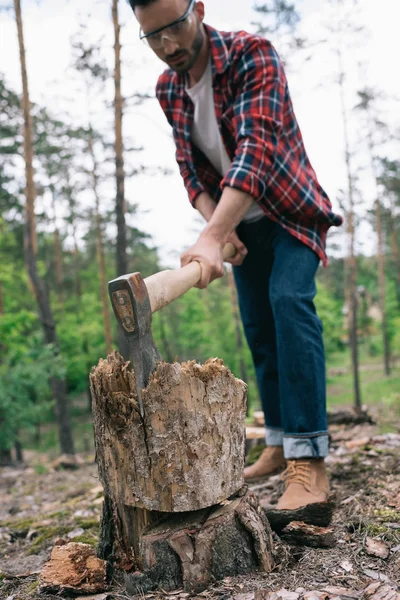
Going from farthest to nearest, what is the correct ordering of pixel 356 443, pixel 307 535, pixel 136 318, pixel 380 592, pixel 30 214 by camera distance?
pixel 30 214
pixel 356 443
pixel 307 535
pixel 136 318
pixel 380 592

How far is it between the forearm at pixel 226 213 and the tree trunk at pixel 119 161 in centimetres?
888

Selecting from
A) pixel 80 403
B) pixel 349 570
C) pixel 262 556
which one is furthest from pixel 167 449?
pixel 80 403

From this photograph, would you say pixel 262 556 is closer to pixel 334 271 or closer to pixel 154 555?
pixel 154 555

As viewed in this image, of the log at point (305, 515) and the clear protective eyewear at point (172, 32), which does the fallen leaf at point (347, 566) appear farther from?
the clear protective eyewear at point (172, 32)

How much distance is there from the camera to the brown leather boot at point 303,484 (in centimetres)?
231

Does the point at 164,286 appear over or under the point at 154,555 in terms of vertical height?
over

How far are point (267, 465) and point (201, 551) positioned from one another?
1.25 m

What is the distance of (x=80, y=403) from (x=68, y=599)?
34.1m

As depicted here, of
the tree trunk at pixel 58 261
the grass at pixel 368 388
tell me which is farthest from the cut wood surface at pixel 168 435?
the tree trunk at pixel 58 261

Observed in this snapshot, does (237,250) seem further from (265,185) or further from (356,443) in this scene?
(356,443)

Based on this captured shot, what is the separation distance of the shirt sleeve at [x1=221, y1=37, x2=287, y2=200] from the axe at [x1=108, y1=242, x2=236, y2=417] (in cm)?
63

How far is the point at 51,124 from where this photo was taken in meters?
17.1

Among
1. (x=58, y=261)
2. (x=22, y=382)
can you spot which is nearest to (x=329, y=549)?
(x=22, y=382)

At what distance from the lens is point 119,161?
11516mm
